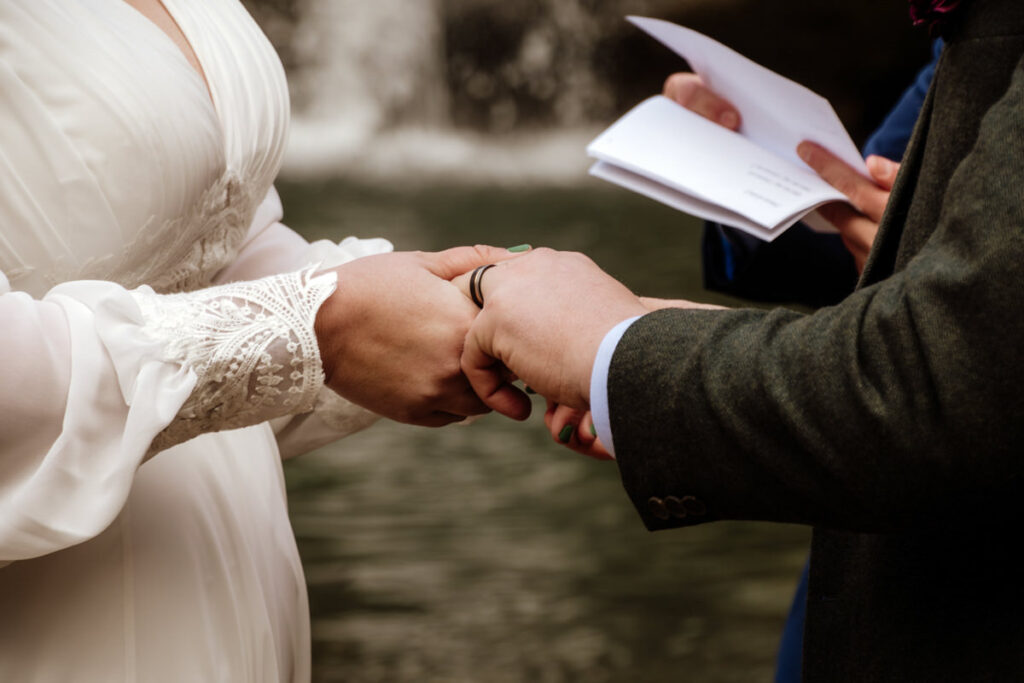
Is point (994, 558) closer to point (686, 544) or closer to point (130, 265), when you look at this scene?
point (130, 265)

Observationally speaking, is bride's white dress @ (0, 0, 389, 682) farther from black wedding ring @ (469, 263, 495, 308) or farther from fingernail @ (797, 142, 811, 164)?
fingernail @ (797, 142, 811, 164)

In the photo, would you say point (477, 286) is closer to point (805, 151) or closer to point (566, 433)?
point (566, 433)

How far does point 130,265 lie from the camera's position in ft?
3.62

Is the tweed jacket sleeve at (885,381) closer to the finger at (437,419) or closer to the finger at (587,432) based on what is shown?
the finger at (587,432)

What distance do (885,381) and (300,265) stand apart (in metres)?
0.91

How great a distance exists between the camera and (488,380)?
115 centimetres

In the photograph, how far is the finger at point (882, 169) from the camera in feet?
4.47

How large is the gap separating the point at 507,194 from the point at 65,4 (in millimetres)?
7677

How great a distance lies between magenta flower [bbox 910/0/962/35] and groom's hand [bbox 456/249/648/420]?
365 millimetres

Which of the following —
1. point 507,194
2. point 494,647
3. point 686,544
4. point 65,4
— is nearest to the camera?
point 65,4

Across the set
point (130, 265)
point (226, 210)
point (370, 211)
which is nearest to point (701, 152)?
point (226, 210)

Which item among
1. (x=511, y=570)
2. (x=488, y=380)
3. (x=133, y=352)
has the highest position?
(x=133, y=352)

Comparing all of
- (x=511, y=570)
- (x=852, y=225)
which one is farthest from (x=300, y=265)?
(x=511, y=570)

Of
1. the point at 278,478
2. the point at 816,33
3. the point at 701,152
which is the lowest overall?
the point at 816,33
